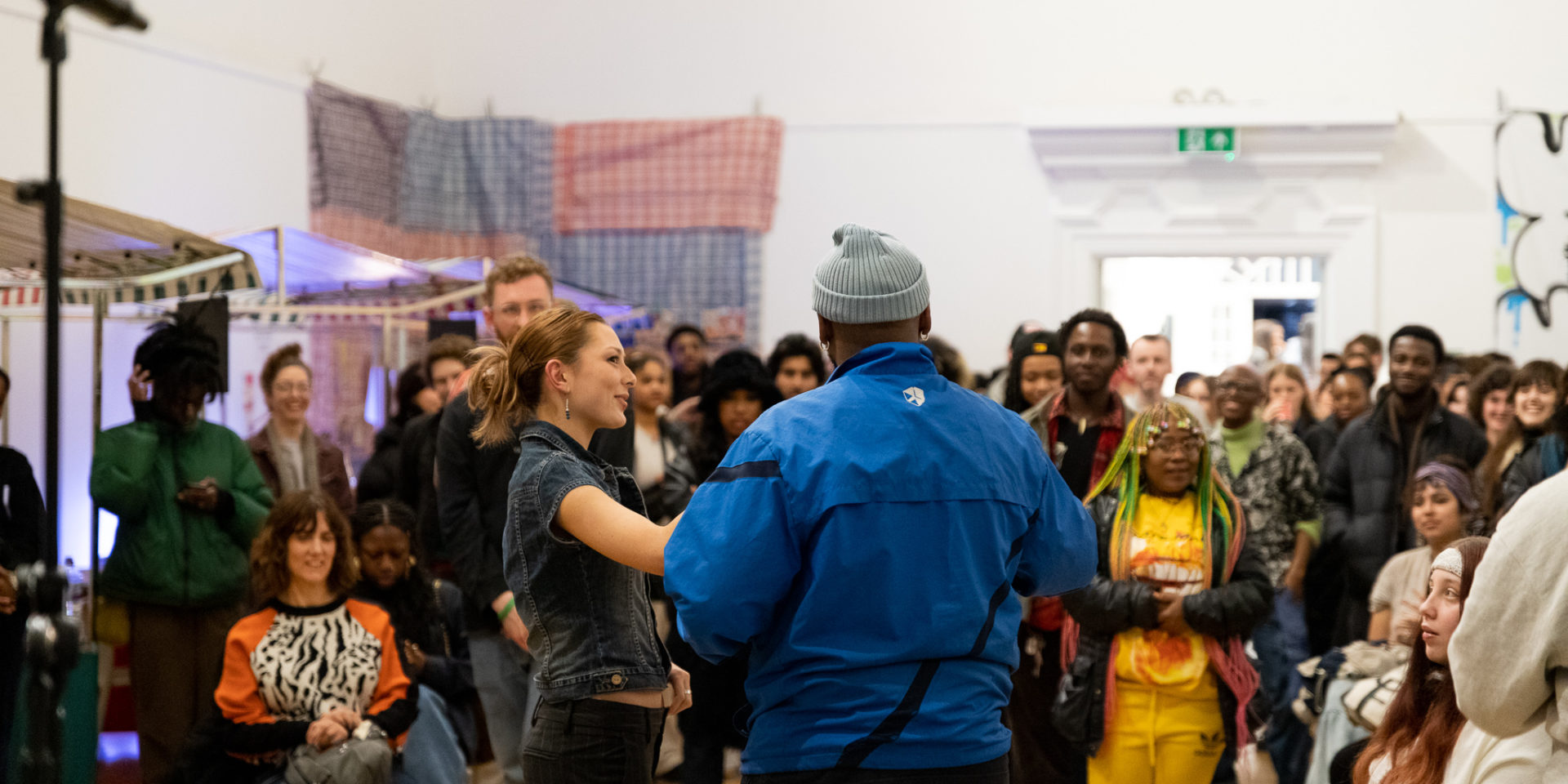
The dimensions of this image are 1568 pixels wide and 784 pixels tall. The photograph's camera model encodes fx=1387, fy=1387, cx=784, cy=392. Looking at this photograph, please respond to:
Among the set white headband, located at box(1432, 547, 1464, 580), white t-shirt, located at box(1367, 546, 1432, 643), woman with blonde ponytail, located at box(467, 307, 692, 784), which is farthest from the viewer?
white t-shirt, located at box(1367, 546, 1432, 643)

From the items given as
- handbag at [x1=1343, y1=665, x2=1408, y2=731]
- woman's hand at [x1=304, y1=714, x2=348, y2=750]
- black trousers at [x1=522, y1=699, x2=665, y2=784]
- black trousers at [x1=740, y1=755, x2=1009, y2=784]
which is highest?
black trousers at [x1=740, y1=755, x2=1009, y2=784]

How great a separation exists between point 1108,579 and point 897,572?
5.08ft

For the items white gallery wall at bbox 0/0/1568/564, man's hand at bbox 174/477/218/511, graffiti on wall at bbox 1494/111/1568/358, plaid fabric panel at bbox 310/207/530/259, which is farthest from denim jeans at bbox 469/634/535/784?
graffiti on wall at bbox 1494/111/1568/358

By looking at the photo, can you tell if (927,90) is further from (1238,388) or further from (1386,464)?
(1386,464)

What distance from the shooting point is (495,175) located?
331 inches

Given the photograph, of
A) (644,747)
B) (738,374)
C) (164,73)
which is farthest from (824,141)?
(644,747)

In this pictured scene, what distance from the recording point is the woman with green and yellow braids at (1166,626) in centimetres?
295

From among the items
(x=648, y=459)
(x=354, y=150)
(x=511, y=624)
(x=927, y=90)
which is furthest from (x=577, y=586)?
(x=927, y=90)

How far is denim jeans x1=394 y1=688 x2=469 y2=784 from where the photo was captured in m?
3.49

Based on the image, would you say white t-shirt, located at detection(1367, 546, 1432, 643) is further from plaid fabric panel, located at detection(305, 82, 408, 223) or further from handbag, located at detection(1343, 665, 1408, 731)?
plaid fabric panel, located at detection(305, 82, 408, 223)

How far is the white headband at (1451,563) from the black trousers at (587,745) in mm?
1421

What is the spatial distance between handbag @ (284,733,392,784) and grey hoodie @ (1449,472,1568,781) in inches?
95.0

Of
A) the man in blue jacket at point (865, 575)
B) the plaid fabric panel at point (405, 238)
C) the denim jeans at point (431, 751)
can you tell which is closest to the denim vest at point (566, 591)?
the man in blue jacket at point (865, 575)

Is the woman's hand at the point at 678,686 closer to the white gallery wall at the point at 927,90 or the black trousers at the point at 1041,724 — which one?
the black trousers at the point at 1041,724
